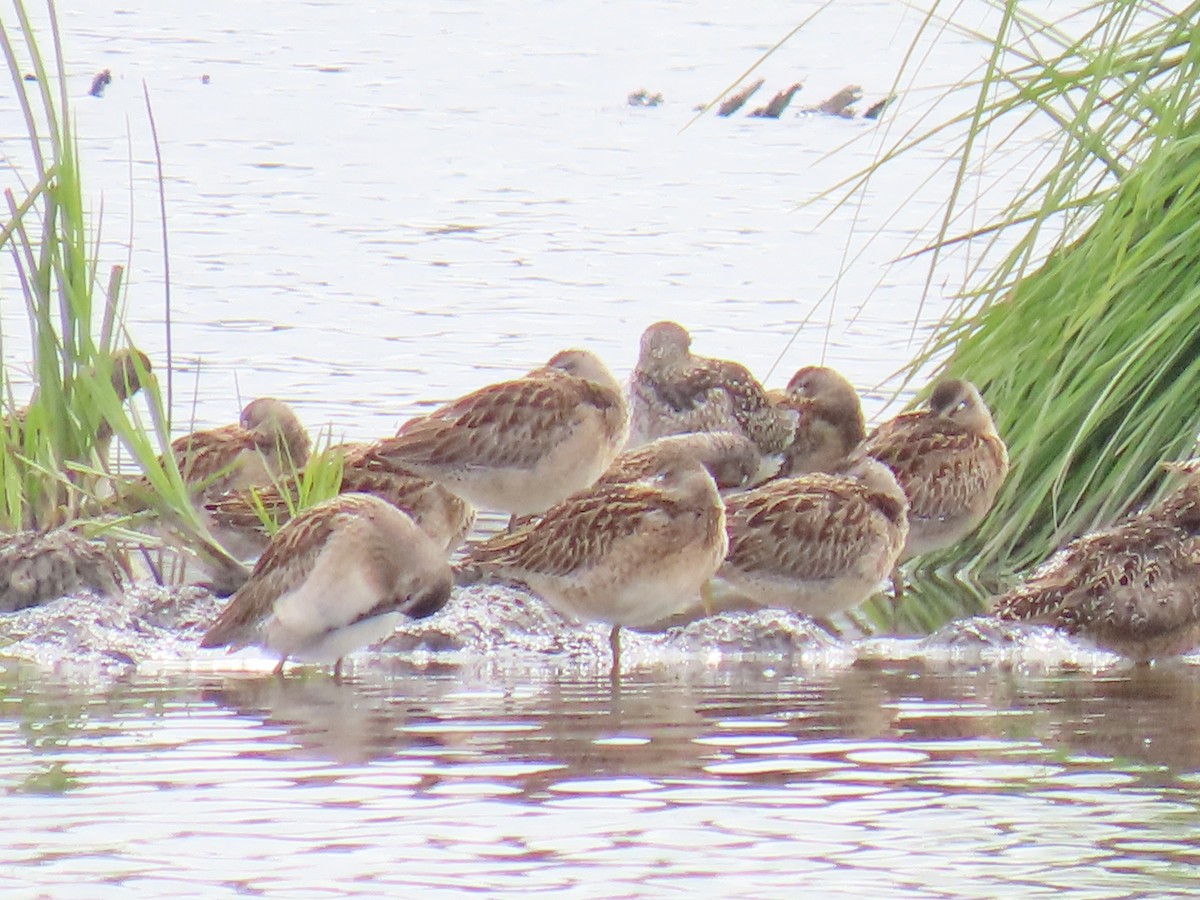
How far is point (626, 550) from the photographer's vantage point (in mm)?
8727

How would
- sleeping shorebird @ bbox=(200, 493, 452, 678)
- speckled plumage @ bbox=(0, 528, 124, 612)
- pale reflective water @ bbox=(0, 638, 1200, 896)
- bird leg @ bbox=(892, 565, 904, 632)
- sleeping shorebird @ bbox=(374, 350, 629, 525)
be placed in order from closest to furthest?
pale reflective water @ bbox=(0, 638, 1200, 896) → sleeping shorebird @ bbox=(200, 493, 452, 678) → speckled plumage @ bbox=(0, 528, 124, 612) → bird leg @ bbox=(892, 565, 904, 632) → sleeping shorebird @ bbox=(374, 350, 629, 525)

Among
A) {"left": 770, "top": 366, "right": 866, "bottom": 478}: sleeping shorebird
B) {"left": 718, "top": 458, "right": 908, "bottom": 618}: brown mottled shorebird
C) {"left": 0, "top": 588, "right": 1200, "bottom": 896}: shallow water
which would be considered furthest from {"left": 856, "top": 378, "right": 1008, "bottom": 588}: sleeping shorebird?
{"left": 770, "top": 366, "right": 866, "bottom": 478}: sleeping shorebird

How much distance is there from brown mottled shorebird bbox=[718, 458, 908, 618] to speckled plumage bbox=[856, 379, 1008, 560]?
0.35 metres

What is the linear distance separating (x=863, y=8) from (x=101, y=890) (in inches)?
1661

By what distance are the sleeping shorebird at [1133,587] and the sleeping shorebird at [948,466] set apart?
38.7 inches

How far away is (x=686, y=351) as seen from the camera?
13.3m

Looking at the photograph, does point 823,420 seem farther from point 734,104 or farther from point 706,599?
point 734,104

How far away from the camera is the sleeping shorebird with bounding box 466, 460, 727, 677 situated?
8.70 m

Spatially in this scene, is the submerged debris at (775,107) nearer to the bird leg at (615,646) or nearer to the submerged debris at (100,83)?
the submerged debris at (100,83)

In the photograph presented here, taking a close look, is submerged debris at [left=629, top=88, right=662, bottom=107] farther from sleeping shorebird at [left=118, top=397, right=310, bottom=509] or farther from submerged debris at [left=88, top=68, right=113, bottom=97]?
sleeping shorebird at [left=118, top=397, right=310, bottom=509]

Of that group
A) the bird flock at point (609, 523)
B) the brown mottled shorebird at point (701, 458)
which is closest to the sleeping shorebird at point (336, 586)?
the bird flock at point (609, 523)

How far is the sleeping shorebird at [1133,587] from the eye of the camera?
8469mm

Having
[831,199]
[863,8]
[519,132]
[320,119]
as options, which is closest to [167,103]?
[320,119]

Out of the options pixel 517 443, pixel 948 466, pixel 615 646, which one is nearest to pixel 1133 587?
pixel 948 466
